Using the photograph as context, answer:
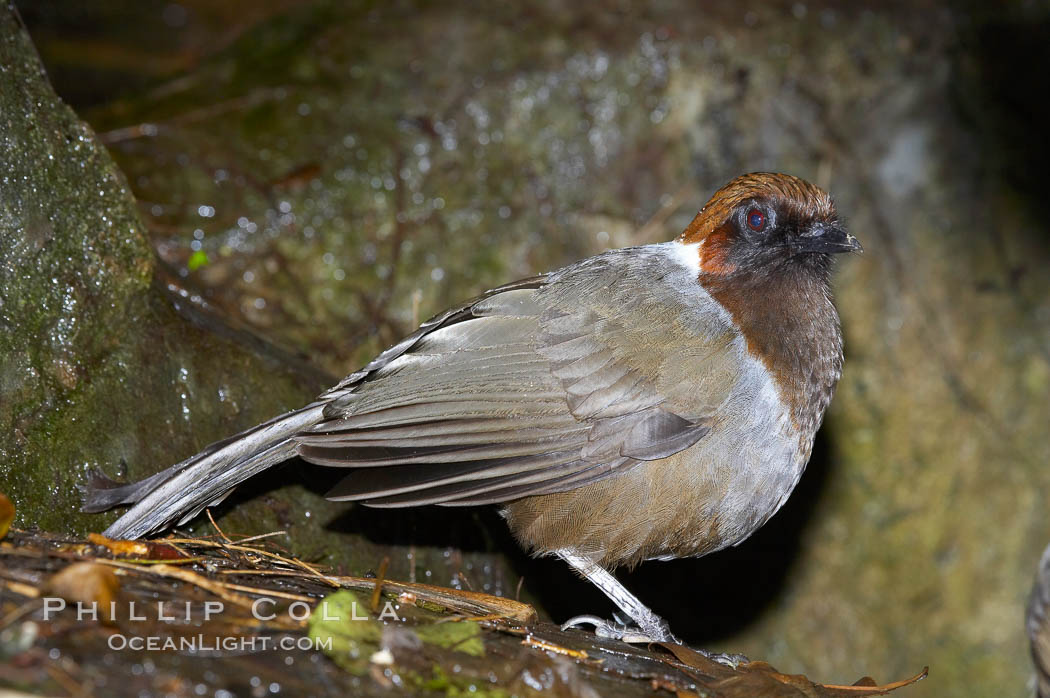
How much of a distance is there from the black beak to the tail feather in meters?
1.90

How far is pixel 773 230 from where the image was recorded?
3432mm

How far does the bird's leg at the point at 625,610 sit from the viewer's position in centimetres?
328

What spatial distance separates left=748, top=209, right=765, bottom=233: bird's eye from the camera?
344 centimetres

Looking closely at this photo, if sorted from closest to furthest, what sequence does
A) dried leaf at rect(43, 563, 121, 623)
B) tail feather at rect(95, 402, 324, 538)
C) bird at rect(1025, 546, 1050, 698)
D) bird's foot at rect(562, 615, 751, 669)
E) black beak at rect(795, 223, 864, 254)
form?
1. dried leaf at rect(43, 563, 121, 623)
2. tail feather at rect(95, 402, 324, 538)
3. bird's foot at rect(562, 615, 751, 669)
4. black beak at rect(795, 223, 864, 254)
5. bird at rect(1025, 546, 1050, 698)

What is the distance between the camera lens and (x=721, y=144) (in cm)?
527

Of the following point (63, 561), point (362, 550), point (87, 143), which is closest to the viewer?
point (63, 561)

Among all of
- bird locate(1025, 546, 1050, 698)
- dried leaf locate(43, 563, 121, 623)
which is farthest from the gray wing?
bird locate(1025, 546, 1050, 698)

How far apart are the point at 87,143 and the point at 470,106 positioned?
228 cm

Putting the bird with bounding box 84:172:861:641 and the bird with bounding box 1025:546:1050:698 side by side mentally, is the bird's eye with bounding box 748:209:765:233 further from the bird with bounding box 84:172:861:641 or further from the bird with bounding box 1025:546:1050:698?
the bird with bounding box 1025:546:1050:698

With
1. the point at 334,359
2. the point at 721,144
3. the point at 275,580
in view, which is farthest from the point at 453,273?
the point at 275,580

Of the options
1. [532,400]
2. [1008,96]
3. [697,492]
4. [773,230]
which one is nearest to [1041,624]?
[697,492]

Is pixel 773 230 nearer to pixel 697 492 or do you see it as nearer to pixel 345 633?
pixel 697 492

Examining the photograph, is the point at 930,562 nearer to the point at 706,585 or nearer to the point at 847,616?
the point at 847,616

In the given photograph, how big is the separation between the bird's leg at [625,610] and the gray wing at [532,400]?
0.40m
